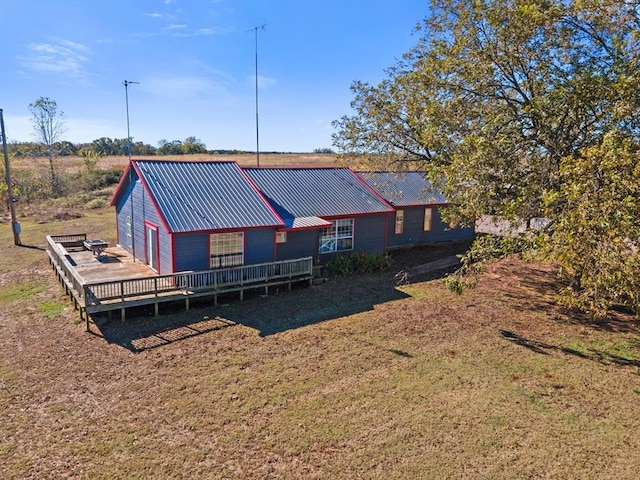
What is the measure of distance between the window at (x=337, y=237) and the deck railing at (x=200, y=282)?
2.67 metres

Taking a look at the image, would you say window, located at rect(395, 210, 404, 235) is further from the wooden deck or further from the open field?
the open field

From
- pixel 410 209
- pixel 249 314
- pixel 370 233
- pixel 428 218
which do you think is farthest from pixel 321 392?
pixel 428 218

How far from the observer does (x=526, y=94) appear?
14.7 m

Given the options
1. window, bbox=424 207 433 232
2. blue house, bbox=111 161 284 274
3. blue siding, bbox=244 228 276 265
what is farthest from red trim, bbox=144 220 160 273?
window, bbox=424 207 433 232

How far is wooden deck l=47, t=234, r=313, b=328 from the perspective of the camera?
13023 millimetres

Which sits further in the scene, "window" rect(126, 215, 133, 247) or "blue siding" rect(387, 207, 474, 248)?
"blue siding" rect(387, 207, 474, 248)

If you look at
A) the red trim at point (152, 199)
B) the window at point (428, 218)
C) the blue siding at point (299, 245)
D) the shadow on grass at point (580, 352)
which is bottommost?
the shadow on grass at point (580, 352)

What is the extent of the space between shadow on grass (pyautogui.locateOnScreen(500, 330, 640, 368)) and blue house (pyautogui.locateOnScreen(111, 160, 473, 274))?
8750 millimetres

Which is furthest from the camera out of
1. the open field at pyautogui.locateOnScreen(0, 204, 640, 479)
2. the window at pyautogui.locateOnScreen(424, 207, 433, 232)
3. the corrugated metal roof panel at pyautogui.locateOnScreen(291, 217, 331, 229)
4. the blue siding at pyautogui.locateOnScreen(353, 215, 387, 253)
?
the window at pyautogui.locateOnScreen(424, 207, 433, 232)

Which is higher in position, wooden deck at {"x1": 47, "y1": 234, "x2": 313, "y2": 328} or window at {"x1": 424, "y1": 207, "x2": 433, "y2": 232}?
window at {"x1": 424, "y1": 207, "x2": 433, "y2": 232}

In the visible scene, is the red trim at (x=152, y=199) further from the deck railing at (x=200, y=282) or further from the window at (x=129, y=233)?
the window at (x=129, y=233)

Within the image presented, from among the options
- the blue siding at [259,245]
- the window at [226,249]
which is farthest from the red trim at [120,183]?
the blue siding at [259,245]

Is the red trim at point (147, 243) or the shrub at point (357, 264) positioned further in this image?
the shrub at point (357, 264)

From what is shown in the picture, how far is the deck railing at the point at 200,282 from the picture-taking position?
13109 mm
